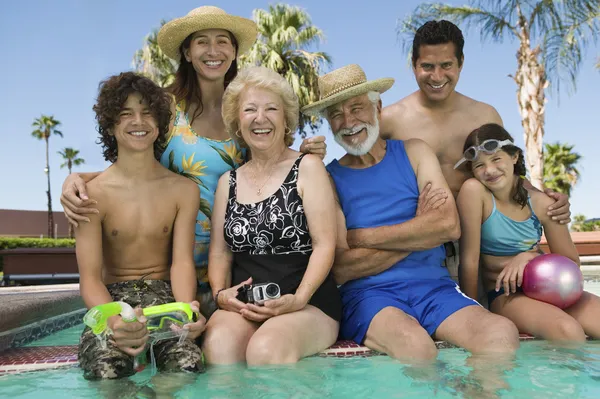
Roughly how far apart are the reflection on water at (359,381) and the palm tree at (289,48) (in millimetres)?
20709

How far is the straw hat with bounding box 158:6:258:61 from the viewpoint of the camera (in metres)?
4.23

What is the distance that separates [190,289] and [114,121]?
1.16 m

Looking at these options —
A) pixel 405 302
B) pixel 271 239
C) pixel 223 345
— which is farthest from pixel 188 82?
pixel 405 302

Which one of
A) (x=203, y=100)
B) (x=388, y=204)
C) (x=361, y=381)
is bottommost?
(x=361, y=381)

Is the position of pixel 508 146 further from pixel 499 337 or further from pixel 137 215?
pixel 137 215

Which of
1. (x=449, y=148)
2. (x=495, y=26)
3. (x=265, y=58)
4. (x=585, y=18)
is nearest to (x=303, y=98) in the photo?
(x=265, y=58)

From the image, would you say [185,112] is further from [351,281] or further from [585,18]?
[585,18]

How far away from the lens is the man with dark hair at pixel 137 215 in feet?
11.1

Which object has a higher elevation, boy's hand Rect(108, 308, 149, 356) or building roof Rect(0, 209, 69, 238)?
building roof Rect(0, 209, 69, 238)

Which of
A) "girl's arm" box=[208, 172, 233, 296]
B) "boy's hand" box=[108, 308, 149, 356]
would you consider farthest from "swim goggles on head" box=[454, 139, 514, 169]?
"boy's hand" box=[108, 308, 149, 356]

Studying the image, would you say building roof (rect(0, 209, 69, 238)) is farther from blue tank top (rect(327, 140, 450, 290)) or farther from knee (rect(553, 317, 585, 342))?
knee (rect(553, 317, 585, 342))

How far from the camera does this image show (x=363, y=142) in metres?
3.80

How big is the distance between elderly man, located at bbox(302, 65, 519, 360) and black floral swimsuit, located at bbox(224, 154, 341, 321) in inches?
11.3

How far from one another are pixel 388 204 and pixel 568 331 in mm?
1363
